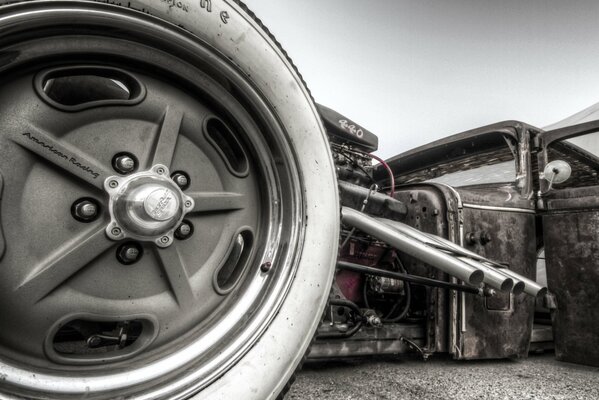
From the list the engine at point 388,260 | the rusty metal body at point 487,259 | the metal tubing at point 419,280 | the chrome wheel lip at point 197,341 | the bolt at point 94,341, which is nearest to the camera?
Result: the chrome wheel lip at point 197,341

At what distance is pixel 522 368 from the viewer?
1788mm

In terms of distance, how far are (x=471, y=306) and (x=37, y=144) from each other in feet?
5.93

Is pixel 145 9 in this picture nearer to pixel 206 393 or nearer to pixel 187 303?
pixel 187 303

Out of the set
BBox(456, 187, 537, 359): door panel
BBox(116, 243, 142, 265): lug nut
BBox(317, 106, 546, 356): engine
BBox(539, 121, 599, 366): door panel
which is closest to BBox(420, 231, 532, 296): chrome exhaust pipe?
BBox(317, 106, 546, 356): engine

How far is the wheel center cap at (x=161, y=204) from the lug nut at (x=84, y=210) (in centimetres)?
14

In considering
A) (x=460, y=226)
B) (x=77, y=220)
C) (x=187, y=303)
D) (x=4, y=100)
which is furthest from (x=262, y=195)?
(x=460, y=226)

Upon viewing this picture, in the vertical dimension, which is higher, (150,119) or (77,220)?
(150,119)

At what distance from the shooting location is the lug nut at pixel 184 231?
992mm

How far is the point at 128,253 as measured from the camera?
0.90 meters

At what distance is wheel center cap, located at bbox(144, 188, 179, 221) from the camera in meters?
0.82

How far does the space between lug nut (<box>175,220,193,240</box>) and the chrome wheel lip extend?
20 cm

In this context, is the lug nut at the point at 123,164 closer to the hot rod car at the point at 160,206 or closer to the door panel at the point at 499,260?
the hot rod car at the point at 160,206

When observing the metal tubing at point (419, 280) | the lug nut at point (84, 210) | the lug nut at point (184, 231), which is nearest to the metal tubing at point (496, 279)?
the metal tubing at point (419, 280)

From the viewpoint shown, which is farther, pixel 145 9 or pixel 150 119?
pixel 150 119
